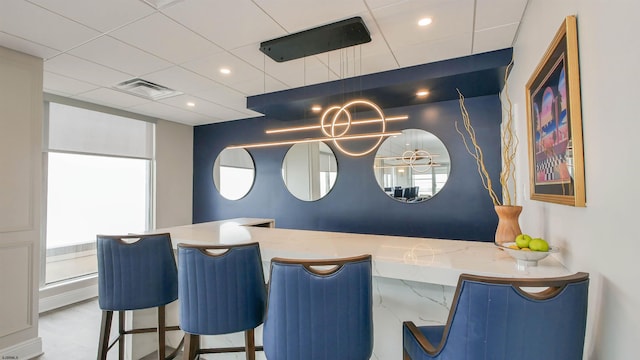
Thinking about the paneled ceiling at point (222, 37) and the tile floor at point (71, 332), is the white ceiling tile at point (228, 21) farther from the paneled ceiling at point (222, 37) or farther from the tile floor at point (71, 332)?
the tile floor at point (71, 332)

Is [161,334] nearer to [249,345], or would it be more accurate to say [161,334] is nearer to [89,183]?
[249,345]

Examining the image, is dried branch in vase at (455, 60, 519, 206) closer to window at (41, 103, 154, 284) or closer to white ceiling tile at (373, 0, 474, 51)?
white ceiling tile at (373, 0, 474, 51)

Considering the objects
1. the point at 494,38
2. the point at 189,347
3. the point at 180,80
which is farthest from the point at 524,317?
the point at 180,80

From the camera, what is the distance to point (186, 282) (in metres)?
1.59

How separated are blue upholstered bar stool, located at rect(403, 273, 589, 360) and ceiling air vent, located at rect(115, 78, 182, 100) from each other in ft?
12.2

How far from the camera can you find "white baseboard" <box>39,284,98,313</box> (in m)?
3.56

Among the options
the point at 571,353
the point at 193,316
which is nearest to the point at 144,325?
the point at 193,316

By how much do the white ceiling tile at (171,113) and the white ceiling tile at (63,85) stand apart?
0.73 m

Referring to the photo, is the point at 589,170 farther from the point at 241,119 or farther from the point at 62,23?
the point at 241,119

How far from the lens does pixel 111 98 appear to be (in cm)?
385

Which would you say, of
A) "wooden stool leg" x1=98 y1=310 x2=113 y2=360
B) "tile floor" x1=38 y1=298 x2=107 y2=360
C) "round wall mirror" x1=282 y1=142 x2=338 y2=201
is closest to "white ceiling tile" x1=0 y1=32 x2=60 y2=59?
"wooden stool leg" x1=98 y1=310 x2=113 y2=360

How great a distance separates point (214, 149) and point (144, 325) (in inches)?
138

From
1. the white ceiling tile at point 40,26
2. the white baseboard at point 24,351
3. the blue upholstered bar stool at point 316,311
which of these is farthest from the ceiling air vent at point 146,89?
the blue upholstered bar stool at point 316,311

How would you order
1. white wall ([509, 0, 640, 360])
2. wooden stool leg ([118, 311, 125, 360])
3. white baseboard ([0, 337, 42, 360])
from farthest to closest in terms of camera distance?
white baseboard ([0, 337, 42, 360]) < wooden stool leg ([118, 311, 125, 360]) < white wall ([509, 0, 640, 360])
